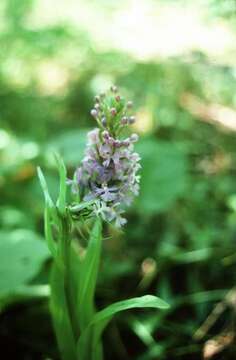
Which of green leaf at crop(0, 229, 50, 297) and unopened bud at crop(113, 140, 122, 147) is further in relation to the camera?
green leaf at crop(0, 229, 50, 297)

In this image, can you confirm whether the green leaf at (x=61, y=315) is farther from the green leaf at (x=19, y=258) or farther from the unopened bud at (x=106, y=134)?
the unopened bud at (x=106, y=134)

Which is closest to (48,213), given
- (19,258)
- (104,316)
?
(104,316)

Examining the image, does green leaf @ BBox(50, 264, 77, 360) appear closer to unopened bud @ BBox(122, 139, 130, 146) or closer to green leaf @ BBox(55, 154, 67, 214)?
green leaf @ BBox(55, 154, 67, 214)

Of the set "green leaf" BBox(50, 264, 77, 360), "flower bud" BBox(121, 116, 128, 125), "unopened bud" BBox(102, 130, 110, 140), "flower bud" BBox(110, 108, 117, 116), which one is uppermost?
"flower bud" BBox(110, 108, 117, 116)

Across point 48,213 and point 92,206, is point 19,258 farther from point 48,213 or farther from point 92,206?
point 92,206

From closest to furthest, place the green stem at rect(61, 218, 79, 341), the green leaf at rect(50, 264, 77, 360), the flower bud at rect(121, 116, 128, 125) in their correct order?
the flower bud at rect(121, 116, 128, 125), the green stem at rect(61, 218, 79, 341), the green leaf at rect(50, 264, 77, 360)

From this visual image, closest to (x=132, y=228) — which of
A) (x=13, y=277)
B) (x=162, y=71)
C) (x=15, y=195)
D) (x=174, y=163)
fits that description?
(x=174, y=163)

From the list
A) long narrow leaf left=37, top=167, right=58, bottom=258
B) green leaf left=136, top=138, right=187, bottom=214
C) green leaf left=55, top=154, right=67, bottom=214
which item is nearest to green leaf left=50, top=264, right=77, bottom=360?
long narrow leaf left=37, top=167, right=58, bottom=258

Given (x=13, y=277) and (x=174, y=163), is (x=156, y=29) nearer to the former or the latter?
(x=174, y=163)
